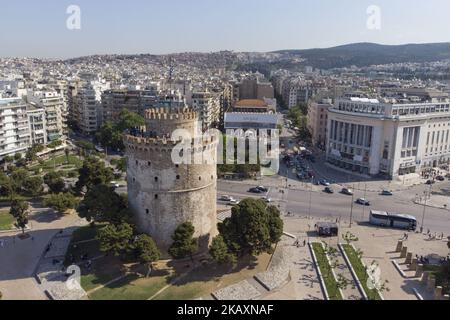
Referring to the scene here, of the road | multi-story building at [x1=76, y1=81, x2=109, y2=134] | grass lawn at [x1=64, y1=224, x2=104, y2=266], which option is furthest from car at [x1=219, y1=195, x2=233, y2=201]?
multi-story building at [x1=76, y1=81, x2=109, y2=134]

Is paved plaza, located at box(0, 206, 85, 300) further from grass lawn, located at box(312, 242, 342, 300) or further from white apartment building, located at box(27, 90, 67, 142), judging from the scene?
white apartment building, located at box(27, 90, 67, 142)

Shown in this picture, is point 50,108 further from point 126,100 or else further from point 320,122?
point 320,122

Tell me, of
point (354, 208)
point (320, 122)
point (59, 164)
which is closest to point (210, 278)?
point (354, 208)

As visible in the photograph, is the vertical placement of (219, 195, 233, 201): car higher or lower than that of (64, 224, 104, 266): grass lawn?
higher

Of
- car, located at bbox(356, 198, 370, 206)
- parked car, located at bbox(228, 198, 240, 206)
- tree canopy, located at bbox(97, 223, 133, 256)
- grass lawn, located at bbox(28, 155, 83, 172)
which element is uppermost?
tree canopy, located at bbox(97, 223, 133, 256)

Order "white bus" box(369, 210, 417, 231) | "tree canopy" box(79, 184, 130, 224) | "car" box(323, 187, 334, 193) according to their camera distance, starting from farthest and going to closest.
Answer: "car" box(323, 187, 334, 193) < "white bus" box(369, 210, 417, 231) < "tree canopy" box(79, 184, 130, 224)

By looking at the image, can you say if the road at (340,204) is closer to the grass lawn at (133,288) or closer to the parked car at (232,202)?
the parked car at (232,202)
